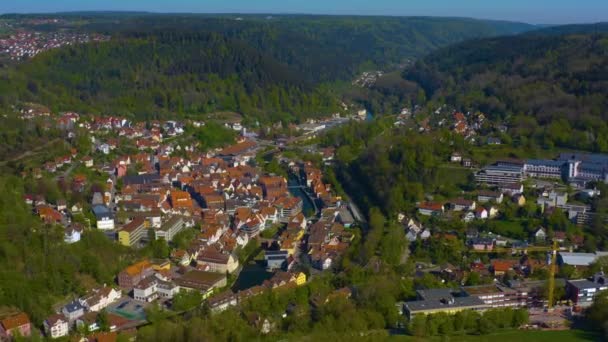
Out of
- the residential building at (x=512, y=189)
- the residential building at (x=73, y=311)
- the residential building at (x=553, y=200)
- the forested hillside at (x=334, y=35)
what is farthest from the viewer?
the forested hillside at (x=334, y=35)

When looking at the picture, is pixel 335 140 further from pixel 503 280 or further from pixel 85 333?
pixel 85 333

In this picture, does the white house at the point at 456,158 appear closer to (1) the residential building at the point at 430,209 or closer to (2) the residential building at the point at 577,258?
(1) the residential building at the point at 430,209

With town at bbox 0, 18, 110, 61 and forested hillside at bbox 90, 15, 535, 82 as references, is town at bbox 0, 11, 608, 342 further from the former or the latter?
forested hillside at bbox 90, 15, 535, 82

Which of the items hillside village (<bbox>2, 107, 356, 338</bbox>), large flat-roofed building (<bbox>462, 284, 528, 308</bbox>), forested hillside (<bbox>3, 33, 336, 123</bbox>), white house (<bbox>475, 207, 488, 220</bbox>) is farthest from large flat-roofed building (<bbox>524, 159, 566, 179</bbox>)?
forested hillside (<bbox>3, 33, 336, 123</bbox>)

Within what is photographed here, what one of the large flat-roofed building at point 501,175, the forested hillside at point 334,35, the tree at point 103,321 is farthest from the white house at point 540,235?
the forested hillside at point 334,35

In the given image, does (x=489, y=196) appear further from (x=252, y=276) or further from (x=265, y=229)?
(x=252, y=276)

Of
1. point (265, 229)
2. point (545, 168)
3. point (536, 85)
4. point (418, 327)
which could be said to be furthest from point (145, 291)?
point (536, 85)
